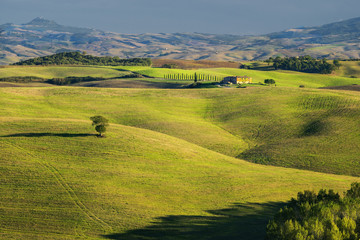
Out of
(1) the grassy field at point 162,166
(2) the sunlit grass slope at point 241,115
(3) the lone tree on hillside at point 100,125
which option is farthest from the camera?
(2) the sunlit grass slope at point 241,115

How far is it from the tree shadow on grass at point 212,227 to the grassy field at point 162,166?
108 millimetres

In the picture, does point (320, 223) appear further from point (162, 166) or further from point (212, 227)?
point (162, 166)

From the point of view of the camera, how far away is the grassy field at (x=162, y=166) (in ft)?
150

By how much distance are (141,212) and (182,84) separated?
424 ft

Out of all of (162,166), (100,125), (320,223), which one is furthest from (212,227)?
(100,125)

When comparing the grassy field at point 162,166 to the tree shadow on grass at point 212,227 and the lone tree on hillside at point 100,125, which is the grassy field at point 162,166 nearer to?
the tree shadow on grass at point 212,227

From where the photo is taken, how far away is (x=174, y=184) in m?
56.0

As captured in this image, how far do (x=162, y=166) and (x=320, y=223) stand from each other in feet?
104

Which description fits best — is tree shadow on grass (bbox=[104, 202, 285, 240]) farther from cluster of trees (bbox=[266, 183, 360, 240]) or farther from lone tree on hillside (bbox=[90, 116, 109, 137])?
lone tree on hillside (bbox=[90, 116, 109, 137])

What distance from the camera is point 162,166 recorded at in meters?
62.9

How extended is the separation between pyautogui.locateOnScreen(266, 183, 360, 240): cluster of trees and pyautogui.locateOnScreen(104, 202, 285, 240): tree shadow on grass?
5.34 metres

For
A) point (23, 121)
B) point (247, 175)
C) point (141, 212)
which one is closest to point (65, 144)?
point (23, 121)

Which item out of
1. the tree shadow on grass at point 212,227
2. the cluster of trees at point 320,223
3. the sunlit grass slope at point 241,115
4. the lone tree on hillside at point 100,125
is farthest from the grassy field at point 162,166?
the cluster of trees at point 320,223

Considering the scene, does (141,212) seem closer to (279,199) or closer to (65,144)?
(279,199)
